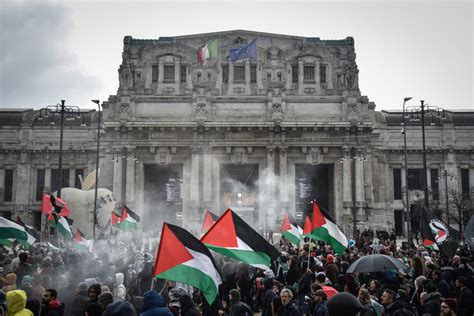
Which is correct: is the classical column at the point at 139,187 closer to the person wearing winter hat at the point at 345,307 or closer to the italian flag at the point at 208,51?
the italian flag at the point at 208,51

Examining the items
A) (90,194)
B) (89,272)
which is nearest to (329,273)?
(89,272)

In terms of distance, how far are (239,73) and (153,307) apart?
149 ft

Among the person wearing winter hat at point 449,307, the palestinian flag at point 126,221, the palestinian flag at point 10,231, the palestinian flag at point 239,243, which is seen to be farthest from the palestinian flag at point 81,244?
the person wearing winter hat at point 449,307

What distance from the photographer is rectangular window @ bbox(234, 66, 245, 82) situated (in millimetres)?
50500

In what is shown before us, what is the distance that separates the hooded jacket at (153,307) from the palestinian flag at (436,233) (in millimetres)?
12261

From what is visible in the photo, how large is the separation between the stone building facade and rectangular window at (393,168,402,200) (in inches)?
97.9

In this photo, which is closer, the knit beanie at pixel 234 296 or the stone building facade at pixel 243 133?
the knit beanie at pixel 234 296

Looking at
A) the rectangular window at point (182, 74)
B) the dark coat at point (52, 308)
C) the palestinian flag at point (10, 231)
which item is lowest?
the dark coat at point (52, 308)

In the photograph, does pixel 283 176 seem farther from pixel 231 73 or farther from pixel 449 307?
pixel 449 307

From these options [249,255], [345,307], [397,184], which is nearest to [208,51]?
[397,184]

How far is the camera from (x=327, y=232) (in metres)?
15.9

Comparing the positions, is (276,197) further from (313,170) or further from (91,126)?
(91,126)

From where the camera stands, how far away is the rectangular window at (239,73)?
50500mm

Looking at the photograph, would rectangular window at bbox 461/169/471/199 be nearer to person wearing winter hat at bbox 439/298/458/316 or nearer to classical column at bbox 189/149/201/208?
classical column at bbox 189/149/201/208
